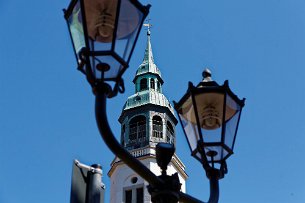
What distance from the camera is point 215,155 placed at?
20.7 ft

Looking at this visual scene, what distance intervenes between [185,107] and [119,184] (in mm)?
35495

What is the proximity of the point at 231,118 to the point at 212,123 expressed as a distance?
9.8 inches

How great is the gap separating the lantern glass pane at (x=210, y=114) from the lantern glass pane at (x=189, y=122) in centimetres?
8

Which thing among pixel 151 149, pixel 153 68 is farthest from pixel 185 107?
pixel 153 68

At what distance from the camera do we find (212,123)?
630 cm

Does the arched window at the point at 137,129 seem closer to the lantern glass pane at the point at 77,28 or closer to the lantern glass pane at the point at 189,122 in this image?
the lantern glass pane at the point at 189,122

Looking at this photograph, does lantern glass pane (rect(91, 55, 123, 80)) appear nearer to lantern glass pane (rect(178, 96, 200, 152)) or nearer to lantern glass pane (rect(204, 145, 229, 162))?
lantern glass pane (rect(178, 96, 200, 152))

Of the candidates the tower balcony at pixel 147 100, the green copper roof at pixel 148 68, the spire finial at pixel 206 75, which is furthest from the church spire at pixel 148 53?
the spire finial at pixel 206 75

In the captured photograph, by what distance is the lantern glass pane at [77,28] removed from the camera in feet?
17.1

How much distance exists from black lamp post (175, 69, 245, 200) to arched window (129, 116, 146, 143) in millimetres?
36202

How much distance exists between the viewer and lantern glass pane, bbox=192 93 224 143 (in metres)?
6.29

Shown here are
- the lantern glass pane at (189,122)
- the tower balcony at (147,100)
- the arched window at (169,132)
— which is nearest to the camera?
the lantern glass pane at (189,122)

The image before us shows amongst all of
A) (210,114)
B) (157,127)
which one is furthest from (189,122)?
(157,127)

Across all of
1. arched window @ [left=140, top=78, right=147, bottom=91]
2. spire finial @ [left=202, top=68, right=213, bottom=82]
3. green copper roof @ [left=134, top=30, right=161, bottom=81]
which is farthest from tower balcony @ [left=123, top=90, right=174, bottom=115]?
spire finial @ [left=202, top=68, right=213, bottom=82]
